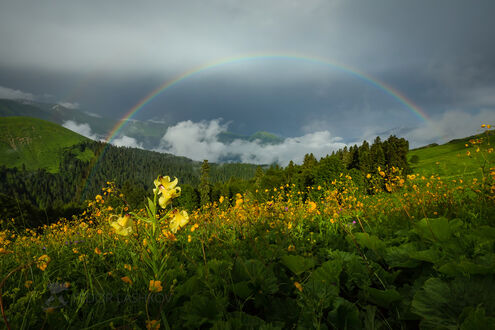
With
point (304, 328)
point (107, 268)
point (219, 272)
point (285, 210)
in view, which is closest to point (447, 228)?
point (304, 328)

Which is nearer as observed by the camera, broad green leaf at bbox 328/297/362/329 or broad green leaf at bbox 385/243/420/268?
broad green leaf at bbox 328/297/362/329

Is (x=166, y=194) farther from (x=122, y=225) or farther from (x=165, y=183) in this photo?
(x=122, y=225)

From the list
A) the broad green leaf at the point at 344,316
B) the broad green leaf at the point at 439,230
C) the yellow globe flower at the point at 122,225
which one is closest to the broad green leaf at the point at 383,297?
the broad green leaf at the point at 344,316

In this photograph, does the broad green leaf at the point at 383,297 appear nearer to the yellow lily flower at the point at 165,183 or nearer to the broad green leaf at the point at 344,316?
the broad green leaf at the point at 344,316

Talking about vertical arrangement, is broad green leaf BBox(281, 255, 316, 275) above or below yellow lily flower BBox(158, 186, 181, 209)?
below

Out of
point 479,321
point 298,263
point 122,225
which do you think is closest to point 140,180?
point 122,225

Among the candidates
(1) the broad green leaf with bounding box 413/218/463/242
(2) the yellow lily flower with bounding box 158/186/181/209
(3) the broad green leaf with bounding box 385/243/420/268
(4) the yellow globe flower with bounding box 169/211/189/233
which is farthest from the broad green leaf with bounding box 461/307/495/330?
(2) the yellow lily flower with bounding box 158/186/181/209

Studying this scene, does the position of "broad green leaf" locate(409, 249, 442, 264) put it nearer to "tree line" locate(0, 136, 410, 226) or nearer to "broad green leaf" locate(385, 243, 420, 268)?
"broad green leaf" locate(385, 243, 420, 268)

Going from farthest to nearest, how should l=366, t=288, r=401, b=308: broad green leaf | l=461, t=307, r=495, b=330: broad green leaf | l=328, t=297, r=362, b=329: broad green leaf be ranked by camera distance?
l=366, t=288, r=401, b=308: broad green leaf, l=328, t=297, r=362, b=329: broad green leaf, l=461, t=307, r=495, b=330: broad green leaf

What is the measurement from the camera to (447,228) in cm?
183

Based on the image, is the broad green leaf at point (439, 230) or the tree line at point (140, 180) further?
the tree line at point (140, 180)

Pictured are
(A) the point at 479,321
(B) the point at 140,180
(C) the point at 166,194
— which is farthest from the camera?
(B) the point at 140,180

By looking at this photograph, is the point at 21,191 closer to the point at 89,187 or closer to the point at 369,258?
the point at 89,187

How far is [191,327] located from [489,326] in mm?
1315
